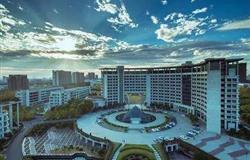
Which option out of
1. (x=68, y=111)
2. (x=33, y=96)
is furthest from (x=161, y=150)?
(x=33, y=96)

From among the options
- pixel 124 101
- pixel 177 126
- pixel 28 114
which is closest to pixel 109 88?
pixel 124 101

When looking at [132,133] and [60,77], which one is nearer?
[132,133]

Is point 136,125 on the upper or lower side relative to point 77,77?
lower

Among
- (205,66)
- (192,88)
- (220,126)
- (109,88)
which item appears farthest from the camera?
(109,88)

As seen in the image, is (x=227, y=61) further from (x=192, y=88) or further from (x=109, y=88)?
(x=109, y=88)

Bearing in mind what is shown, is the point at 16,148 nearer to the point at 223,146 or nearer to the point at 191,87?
the point at 223,146
